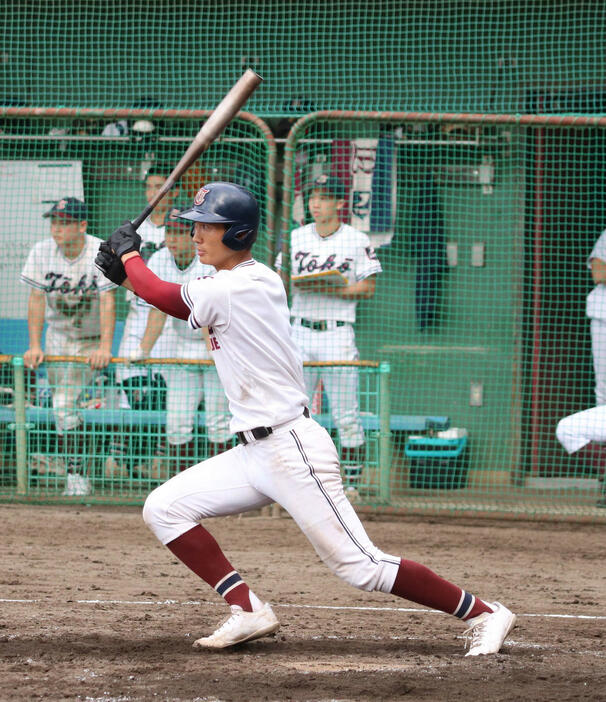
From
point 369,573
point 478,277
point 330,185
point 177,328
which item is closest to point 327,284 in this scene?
point 330,185

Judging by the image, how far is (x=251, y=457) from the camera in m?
4.29

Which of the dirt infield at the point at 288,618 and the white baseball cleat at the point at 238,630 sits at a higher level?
the white baseball cleat at the point at 238,630

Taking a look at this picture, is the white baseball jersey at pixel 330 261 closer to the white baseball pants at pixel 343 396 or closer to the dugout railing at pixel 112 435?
the white baseball pants at pixel 343 396

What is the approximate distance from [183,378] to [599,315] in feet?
9.55

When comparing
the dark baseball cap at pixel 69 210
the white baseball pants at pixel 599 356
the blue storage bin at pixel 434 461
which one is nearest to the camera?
the dark baseball cap at pixel 69 210

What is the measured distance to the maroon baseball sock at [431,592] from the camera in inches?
166

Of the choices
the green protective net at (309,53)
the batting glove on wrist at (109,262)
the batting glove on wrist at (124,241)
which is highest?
the green protective net at (309,53)

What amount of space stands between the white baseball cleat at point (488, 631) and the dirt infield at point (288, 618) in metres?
0.05

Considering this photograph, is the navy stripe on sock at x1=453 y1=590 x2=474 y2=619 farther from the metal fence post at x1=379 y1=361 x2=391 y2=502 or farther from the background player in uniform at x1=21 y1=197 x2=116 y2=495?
the background player in uniform at x1=21 y1=197 x2=116 y2=495

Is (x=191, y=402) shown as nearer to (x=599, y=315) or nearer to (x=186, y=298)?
(x=599, y=315)

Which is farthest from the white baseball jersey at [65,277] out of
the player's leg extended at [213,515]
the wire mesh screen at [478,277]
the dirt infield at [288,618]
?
the player's leg extended at [213,515]

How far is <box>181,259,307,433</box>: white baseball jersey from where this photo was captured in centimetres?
419

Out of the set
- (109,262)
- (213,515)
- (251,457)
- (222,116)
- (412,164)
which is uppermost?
(412,164)

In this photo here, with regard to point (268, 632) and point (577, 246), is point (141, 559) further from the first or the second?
point (577, 246)
